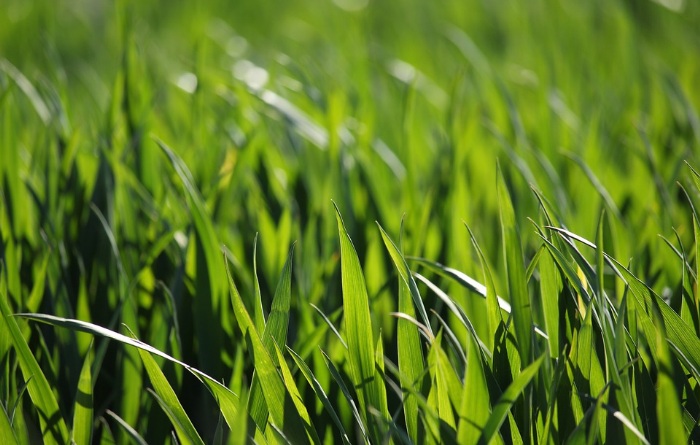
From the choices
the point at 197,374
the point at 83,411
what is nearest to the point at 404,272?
the point at 197,374

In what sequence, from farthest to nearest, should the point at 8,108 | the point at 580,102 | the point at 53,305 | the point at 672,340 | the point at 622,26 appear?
the point at 622,26 → the point at 580,102 → the point at 8,108 → the point at 53,305 → the point at 672,340

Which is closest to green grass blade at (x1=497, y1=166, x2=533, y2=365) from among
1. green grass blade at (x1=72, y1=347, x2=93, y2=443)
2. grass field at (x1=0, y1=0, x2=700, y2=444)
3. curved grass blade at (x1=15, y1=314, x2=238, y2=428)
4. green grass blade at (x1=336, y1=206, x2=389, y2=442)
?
grass field at (x1=0, y1=0, x2=700, y2=444)

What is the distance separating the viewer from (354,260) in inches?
20.9

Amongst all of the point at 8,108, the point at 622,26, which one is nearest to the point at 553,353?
the point at 8,108

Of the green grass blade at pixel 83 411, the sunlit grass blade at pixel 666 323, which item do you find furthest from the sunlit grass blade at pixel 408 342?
the green grass blade at pixel 83 411

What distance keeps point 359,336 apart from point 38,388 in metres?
0.26

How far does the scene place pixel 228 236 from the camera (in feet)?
2.71

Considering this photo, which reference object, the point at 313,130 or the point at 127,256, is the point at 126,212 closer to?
the point at 127,256

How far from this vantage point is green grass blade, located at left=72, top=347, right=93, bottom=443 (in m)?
0.54

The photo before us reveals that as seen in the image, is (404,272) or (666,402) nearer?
(666,402)

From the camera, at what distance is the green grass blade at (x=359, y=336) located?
522mm

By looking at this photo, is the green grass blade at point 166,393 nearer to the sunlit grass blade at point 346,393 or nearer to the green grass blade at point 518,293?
the sunlit grass blade at point 346,393

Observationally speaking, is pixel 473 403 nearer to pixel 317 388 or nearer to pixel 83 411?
pixel 317 388

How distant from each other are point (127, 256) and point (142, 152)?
0.19 m
